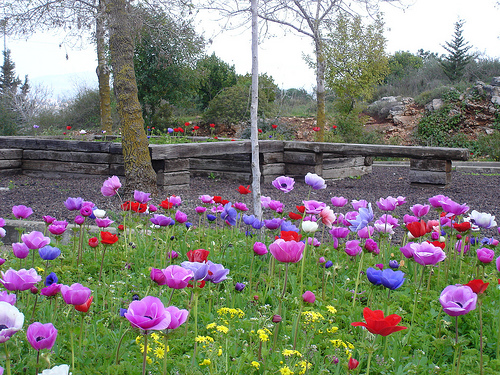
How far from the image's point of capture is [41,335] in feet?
3.90

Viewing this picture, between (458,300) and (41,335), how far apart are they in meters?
1.23

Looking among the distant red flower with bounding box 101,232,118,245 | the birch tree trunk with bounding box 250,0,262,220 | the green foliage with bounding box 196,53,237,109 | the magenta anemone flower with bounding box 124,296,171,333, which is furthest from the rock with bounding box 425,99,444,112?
the magenta anemone flower with bounding box 124,296,171,333

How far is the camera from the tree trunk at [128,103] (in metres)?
5.74

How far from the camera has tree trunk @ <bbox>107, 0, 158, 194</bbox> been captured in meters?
5.74

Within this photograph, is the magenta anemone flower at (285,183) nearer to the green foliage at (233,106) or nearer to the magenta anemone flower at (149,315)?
the magenta anemone flower at (149,315)

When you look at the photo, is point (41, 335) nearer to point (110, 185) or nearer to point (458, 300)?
point (458, 300)

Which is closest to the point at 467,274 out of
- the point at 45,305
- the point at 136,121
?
the point at 45,305

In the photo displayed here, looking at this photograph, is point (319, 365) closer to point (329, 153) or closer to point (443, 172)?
point (443, 172)

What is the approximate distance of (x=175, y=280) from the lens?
4.64 ft

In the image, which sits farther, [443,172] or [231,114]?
[231,114]

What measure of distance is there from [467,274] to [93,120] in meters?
19.4

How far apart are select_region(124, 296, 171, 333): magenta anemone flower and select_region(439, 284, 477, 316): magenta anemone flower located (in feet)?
2.74

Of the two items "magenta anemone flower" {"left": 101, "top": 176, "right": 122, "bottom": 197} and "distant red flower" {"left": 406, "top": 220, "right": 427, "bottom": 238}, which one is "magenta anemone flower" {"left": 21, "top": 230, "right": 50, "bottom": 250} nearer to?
"magenta anemone flower" {"left": 101, "top": 176, "right": 122, "bottom": 197}

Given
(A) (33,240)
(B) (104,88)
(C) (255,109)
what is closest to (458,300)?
(A) (33,240)
